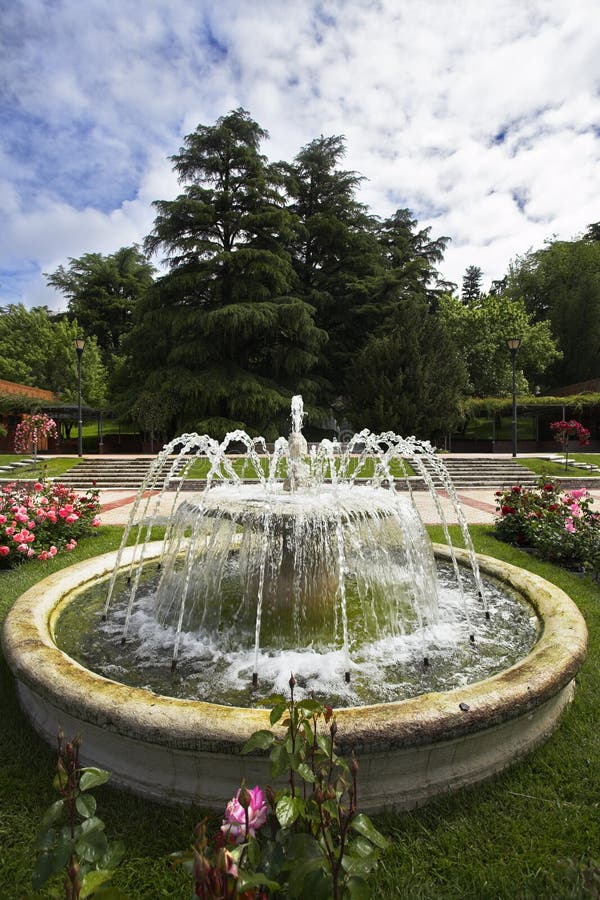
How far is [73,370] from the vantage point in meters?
36.1

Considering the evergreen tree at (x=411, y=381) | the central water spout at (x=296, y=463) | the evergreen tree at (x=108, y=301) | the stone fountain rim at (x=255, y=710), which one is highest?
the evergreen tree at (x=108, y=301)

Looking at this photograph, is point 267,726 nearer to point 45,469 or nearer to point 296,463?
point 296,463

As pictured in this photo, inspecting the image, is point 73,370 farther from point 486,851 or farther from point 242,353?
point 486,851

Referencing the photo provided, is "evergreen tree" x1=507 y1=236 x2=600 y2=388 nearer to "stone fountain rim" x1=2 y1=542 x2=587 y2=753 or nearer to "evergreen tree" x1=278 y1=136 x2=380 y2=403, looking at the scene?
"evergreen tree" x1=278 y1=136 x2=380 y2=403

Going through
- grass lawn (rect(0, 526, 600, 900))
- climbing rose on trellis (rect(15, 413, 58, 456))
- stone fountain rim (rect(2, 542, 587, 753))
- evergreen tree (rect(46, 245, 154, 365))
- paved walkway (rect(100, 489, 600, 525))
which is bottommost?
grass lawn (rect(0, 526, 600, 900))

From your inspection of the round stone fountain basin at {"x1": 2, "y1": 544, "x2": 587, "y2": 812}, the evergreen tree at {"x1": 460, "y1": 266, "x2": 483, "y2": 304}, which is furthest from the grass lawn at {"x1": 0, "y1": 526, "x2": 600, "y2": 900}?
the evergreen tree at {"x1": 460, "y1": 266, "x2": 483, "y2": 304}

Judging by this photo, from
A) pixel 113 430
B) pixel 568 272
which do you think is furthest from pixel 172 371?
pixel 568 272

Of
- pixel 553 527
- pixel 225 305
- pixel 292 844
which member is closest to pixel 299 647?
pixel 292 844

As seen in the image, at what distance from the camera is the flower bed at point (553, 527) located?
257 inches

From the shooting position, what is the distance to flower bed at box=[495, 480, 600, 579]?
652 centimetres

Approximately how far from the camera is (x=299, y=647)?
3926 mm

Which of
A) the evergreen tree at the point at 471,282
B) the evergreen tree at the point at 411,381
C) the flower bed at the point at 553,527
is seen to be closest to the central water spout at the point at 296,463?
the flower bed at the point at 553,527

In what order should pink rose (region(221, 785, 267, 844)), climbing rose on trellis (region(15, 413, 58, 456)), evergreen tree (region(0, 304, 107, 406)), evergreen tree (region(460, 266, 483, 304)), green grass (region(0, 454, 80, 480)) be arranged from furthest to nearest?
evergreen tree (region(460, 266, 483, 304)) < evergreen tree (region(0, 304, 107, 406)) < climbing rose on trellis (region(15, 413, 58, 456)) < green grass (region(0, 454, 80, 480)) < pink rose (region(221, 785, 267, 844))

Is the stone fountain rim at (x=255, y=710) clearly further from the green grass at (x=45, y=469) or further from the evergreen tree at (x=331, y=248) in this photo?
the evergreen tree at (x=331, y=248)
